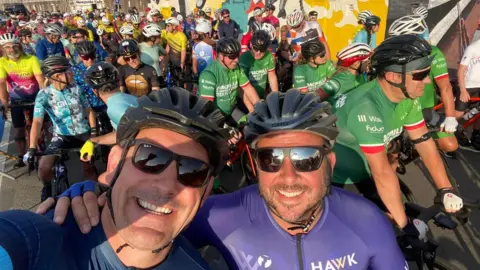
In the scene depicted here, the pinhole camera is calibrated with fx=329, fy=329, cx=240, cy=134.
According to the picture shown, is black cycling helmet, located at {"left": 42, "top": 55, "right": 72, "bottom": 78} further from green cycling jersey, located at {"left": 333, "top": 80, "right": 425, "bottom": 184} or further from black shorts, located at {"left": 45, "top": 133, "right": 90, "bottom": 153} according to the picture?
green cycling jersey, located at {"left": 333, "top": 80, "right": 425, "bottom": 184}

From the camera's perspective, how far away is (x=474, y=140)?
636cm

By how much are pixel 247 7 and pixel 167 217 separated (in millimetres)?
16704

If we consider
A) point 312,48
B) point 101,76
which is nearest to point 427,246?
point 312,48

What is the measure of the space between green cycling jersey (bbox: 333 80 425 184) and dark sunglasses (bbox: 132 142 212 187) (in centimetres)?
170

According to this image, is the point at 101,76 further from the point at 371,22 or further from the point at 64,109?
the point at 371,22

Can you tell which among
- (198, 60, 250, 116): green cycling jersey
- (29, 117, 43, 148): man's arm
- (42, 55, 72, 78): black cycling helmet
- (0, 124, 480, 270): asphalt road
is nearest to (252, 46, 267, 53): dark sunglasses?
(198, 60, 250, 116): green cycling jersey

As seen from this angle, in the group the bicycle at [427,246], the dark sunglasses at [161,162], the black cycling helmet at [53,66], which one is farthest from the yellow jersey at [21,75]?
the bicycle at [427,246]

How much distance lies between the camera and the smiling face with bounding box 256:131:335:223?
188 centimetres

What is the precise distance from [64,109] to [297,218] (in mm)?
4258

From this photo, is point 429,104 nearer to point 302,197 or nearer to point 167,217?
point 302,197

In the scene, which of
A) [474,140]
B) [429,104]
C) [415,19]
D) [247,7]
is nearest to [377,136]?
[429,104]

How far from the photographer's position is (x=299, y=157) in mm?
1906

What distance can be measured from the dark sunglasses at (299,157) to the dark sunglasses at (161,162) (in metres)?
0.52

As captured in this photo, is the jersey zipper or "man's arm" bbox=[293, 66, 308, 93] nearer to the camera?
the jersey zipper
